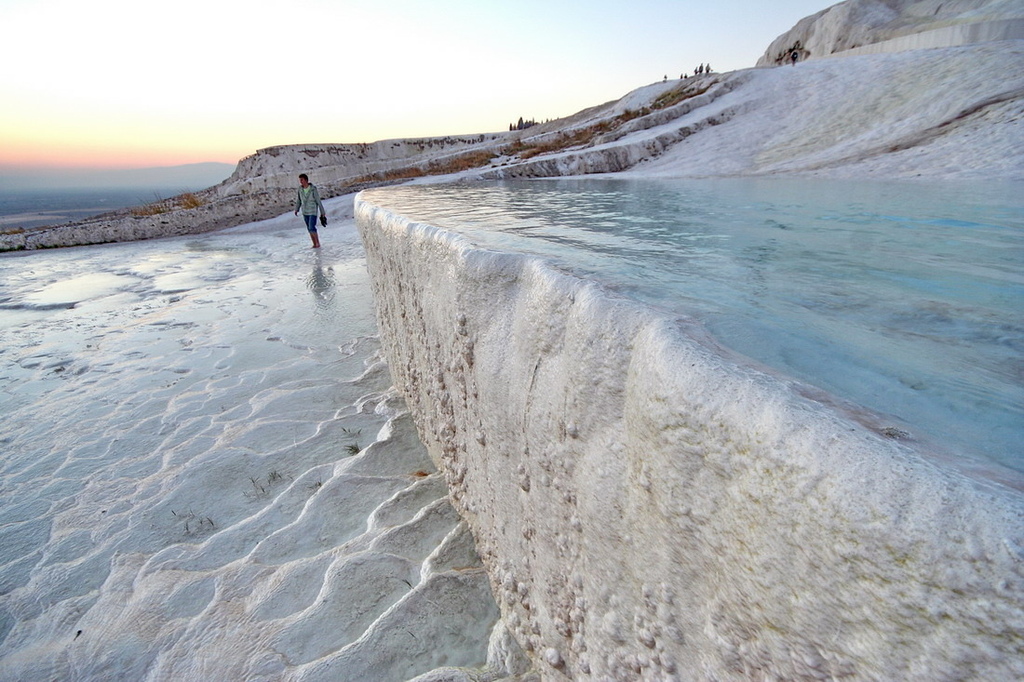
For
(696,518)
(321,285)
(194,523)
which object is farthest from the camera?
(321,285)

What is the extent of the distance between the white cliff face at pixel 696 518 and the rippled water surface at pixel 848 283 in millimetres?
207

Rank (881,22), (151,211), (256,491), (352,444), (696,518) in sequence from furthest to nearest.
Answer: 1. (881,22)
2. (151,211)
3. (352,444)
4. (256,491)
5. (696,518)

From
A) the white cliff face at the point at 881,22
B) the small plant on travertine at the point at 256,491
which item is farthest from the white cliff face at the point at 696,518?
the white cliff face at the point at 881,22

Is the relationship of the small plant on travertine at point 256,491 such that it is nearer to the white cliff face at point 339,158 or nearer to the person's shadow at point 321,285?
the person's shadow at point 321,285

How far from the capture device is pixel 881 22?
23.4 m

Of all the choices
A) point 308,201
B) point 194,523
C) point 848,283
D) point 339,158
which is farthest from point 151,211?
point 848,283

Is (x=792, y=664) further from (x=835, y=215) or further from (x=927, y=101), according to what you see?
(x=927, y=101)

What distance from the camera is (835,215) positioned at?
11.5 feet

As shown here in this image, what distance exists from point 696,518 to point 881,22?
104 ft

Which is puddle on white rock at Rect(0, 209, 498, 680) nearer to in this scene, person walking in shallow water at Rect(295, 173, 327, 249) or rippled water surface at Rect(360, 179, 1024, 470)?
rippled water surface at Rect(360, 179, 1024, 470)

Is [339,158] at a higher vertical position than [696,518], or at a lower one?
higher

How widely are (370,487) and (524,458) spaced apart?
4.65 ft

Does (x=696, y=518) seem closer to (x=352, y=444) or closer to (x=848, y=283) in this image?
(x=848, y=283)

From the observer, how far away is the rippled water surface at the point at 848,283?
99cm
